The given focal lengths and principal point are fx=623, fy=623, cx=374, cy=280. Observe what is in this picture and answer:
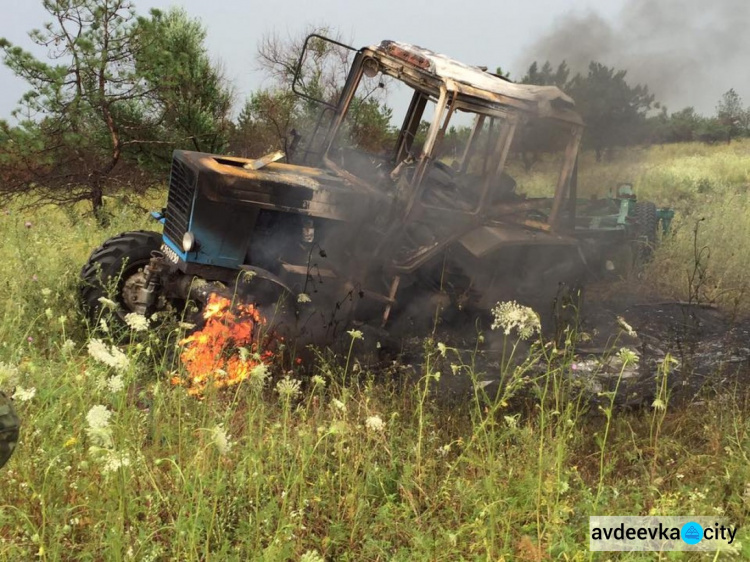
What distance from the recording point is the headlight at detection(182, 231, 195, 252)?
14.9 feet

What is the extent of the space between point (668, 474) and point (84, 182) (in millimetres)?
9099

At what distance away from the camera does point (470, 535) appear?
2.47 metres

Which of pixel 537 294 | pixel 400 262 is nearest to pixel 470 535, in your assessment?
pixel 400 262

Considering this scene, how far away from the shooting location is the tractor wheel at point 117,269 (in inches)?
206

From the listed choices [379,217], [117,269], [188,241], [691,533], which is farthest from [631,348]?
[117,269]

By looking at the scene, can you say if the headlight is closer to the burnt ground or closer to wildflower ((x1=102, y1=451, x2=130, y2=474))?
the burnt ground

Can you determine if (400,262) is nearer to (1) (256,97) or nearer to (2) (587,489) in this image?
(2) (587,489)

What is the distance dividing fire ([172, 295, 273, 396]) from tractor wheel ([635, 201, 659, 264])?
18.2ft

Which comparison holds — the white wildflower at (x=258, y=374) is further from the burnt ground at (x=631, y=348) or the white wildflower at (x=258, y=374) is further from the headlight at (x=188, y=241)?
the headlight at (x=188, y=241)

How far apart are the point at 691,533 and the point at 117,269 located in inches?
180

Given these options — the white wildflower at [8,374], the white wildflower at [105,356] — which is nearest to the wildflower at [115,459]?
the white wildflower at [105,356]

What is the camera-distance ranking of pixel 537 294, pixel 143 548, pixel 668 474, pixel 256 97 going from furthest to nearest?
pixel 256 97 → pixel 537 294 → pixel 668 474 → pixel 143 548

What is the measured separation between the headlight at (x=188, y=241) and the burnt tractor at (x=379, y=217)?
1cm

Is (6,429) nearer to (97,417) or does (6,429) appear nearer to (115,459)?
(97,417)
